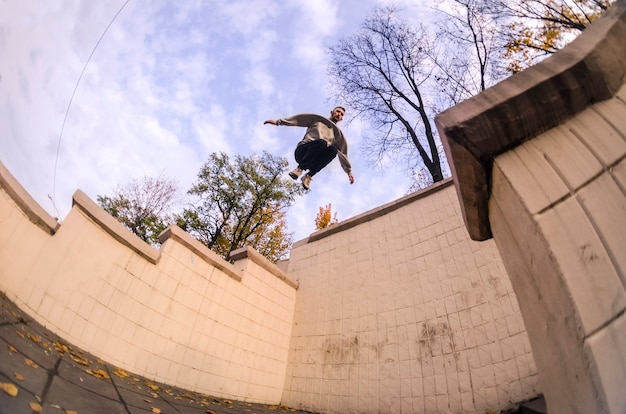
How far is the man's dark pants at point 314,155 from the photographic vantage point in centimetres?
722

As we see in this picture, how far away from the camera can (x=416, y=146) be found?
12695mm

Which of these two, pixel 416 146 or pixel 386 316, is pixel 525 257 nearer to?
pixel 386 316

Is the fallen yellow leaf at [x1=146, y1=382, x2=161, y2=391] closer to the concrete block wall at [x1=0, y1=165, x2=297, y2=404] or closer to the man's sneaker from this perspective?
the concrete block wall at [x1=0, y1=165, x2=297, y2=404]

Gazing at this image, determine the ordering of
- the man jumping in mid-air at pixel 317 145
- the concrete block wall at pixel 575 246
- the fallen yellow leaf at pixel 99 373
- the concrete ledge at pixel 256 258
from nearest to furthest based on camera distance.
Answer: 1. the concrete block wall at pixel 575 246
2. the fallen yellow leaf at pixel 99 373
3. the concrete ledge at pixel 256 258
4. the man jumping in mid-air at pixel 317 145

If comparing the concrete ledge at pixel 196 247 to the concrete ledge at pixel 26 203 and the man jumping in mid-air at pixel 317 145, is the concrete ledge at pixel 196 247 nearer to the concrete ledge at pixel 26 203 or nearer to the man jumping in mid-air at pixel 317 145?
the concrete ledge at pixel 26 203

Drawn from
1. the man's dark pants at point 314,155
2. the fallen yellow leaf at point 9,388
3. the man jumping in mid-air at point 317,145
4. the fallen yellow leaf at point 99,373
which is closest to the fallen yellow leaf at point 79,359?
the fallen yellow leaf at point 99,373

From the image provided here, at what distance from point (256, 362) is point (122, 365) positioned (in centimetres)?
220

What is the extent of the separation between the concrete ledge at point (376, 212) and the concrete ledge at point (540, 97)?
484cm

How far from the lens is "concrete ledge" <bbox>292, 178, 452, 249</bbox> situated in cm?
609

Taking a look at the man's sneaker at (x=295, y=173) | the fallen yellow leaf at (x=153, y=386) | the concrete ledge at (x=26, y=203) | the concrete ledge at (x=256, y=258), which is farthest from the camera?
the man's sneaker at (x=295, y=173)

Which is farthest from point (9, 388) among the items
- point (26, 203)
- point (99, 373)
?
point (26, 203)

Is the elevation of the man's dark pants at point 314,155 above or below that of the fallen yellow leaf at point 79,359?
above

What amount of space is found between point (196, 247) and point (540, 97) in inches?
195

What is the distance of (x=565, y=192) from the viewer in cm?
112
